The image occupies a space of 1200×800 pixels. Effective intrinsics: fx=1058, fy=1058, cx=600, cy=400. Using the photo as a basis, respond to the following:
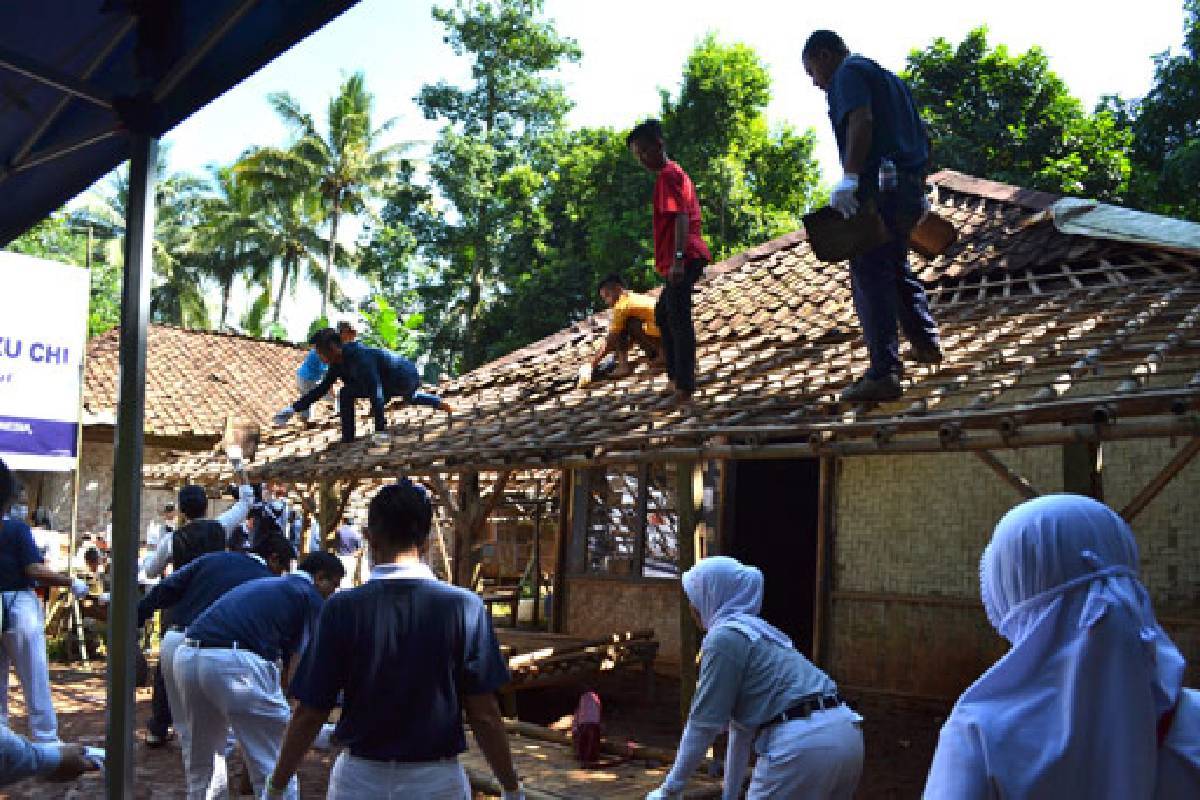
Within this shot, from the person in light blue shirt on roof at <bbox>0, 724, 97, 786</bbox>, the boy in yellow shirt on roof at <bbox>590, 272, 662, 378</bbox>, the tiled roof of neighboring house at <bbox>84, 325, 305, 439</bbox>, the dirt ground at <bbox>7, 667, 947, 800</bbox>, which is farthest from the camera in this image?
the tiled roof of neighboring house at <bbox>84, 325, 305, 439</bbox>

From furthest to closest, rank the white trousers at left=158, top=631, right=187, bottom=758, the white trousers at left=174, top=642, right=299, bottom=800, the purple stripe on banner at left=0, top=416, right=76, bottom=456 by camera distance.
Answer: the purple stripe on banner at left=0, top=416, right=76, bottom=456 → the white trousers at left=158, top=631, right=187, bottom=758 → the white trousers at left=174, top=642, right=299, bottom=800

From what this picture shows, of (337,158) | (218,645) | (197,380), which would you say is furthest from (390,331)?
(218,645)

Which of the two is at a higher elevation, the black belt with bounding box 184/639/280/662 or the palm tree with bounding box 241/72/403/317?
the palm tree with bounding box 241/72/403/317

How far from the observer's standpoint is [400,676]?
10.3ft

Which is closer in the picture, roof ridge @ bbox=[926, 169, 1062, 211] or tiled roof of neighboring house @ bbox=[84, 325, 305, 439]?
roof ridge @ bbox=[926, 169, 1062, 211]

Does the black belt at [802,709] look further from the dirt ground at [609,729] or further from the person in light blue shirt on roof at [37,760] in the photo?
the dirt ground at [609,729]

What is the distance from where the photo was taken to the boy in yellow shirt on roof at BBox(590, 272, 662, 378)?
8906 mm

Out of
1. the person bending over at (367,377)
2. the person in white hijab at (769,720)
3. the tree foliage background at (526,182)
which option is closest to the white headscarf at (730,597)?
the person in white hijab at (769,720)

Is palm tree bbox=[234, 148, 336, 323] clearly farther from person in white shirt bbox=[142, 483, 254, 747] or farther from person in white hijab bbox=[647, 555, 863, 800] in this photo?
person in white hijab bbox=[647, 555, 863, 800]

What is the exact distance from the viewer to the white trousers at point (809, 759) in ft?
12.0

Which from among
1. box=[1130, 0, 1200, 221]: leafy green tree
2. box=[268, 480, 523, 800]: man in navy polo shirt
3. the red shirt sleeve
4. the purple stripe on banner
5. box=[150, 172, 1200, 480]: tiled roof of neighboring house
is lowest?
box=[268, 480, 523, 800]: man in navy polo shirt

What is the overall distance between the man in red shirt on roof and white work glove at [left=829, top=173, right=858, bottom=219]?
1407 millimetres

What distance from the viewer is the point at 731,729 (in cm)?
405

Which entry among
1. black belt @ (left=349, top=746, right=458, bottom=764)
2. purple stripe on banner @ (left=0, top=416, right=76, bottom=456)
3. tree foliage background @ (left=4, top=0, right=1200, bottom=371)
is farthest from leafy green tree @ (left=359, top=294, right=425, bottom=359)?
black belt @ (left=349, top=746, right=458, bottom=764)
